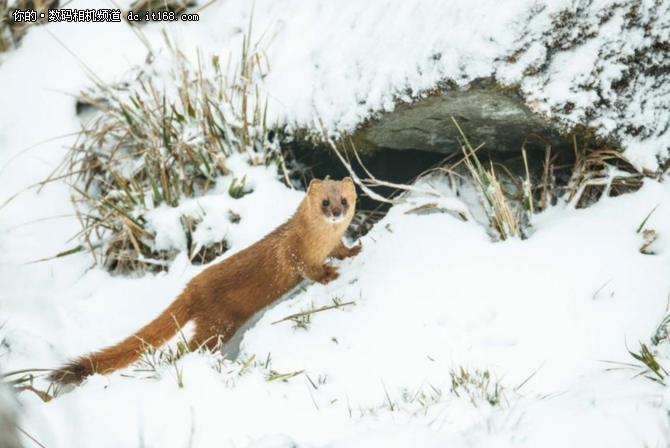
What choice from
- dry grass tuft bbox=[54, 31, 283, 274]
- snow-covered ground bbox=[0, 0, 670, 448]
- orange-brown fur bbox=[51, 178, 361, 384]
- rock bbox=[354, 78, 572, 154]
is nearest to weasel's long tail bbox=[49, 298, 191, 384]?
orange-brown fur bbox=[51, 178, 361, 384]

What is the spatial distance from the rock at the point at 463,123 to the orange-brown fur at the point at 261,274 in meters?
0.56

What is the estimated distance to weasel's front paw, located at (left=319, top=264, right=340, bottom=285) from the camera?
3467 millimetres

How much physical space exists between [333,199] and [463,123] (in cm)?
92

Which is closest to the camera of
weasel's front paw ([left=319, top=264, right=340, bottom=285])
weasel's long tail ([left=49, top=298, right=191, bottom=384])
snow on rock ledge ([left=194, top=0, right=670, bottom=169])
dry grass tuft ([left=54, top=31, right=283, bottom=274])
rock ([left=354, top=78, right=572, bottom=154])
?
weasel's long tail ([left=49, top=298, right=191, bottom=384])

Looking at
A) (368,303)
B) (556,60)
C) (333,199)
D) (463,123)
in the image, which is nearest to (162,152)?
(333,199)

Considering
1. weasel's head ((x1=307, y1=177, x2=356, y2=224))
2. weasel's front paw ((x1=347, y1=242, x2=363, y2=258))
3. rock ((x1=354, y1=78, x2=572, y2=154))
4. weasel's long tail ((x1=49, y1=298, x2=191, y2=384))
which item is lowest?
weasel's front paw ((x1=347, y1=242, x2=363, y2=258))

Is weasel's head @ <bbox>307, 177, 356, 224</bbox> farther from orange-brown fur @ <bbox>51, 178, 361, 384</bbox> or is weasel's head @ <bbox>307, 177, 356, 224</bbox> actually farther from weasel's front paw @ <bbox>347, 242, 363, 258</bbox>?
weasel's front paw @ <bbox>347, 242, 363, 258</bbox>

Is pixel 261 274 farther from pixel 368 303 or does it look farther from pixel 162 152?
pixel 162 152

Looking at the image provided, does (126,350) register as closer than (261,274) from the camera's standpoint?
Yes

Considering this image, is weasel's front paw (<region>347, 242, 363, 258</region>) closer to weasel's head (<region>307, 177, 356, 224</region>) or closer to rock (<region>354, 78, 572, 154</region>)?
weasel's head (<region>307, 177, 356, 224</region>)

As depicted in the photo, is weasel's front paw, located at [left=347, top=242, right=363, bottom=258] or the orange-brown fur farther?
weasel's front paw, located at [left=347, top=242, right=363, bottom=258]

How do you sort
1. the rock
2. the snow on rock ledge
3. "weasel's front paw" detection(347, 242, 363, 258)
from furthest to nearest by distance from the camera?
"weasel's front paw" detection(347, 242, 363, 258), the rock, the snow on rock ledge

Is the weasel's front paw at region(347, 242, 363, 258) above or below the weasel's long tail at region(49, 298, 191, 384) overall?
below

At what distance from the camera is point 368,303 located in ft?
10.1
